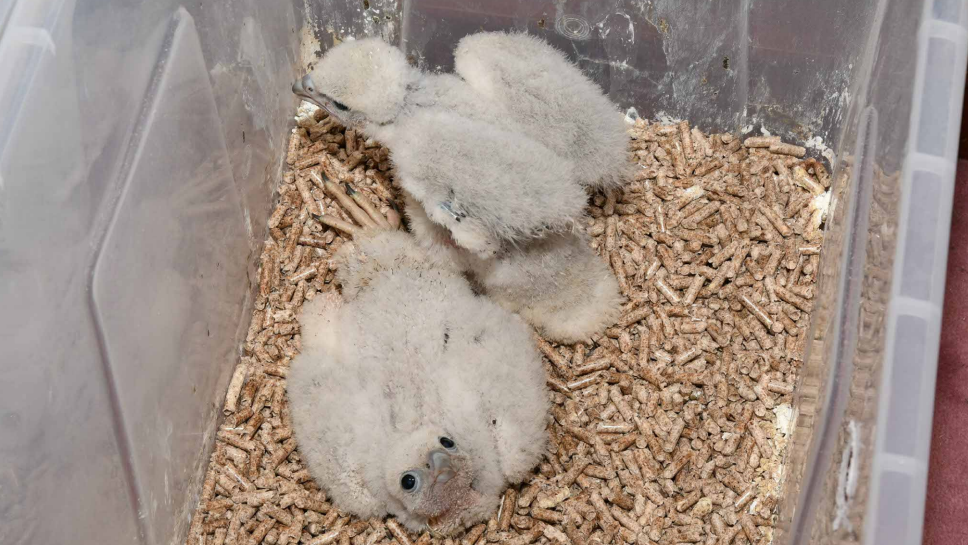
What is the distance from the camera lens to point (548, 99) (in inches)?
90.6

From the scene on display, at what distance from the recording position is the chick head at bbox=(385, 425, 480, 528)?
1.95 metres

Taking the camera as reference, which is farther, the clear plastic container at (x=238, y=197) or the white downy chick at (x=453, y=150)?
the white downy chick at (x=453, y=150)

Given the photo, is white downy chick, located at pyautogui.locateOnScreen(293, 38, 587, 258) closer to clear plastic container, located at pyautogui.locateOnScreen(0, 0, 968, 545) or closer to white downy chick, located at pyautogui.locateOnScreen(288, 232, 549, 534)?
white downy chick, located at pyautogui.locateOnScreen(288, 232, 549, 534)

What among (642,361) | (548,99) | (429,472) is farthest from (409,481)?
(548,99)

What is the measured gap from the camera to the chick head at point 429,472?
195 cm

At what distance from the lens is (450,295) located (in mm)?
2188

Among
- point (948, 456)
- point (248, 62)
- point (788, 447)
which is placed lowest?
point (948, 456)

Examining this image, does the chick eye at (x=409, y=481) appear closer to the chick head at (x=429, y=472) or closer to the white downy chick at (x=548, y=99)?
the chick head at (x=429, y=472)

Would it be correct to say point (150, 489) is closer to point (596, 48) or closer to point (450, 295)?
point (450, 295)

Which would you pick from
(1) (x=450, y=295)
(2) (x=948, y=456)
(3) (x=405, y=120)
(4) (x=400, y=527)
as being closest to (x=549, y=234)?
(1) (x=450, y=295)

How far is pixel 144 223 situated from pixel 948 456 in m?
2.24

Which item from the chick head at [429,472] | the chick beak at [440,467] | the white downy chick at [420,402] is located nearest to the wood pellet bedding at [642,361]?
the white downy chick at [420,402]

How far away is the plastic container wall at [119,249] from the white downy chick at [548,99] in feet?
2.24

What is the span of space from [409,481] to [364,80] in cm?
101
